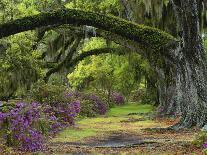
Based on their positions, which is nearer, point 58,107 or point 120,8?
point 58,107

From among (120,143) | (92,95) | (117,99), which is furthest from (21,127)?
(117,99)

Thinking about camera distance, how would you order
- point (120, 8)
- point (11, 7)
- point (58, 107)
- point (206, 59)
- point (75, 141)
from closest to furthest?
point (75, 141), point (206, 59), point (58, 107), point (11, 7), point (120, 8)

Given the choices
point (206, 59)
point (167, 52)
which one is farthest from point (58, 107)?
point (206, 59)

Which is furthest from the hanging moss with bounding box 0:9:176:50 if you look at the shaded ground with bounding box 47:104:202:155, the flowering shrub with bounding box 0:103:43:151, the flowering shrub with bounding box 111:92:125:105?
the flowering shrub with bounding box 111:92:125:105

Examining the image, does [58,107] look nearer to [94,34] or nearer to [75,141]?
[94,34]

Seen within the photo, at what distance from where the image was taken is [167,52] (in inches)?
794

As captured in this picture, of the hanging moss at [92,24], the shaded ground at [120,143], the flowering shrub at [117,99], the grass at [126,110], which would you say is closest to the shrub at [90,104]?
the grass at [126,110]

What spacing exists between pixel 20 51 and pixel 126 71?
60.0 ft

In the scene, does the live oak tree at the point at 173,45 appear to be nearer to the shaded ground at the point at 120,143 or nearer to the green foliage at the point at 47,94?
the shaded ground at the point at 120,143

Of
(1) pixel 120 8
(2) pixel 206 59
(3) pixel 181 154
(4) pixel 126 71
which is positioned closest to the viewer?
(3) pixel 181 154

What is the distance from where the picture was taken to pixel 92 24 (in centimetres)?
2002

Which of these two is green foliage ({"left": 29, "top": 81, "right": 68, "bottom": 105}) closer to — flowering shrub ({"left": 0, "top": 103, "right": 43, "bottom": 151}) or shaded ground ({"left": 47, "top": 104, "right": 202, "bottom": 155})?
shaded ground ({"left": 47, "top": 104, "right": 202, "bottom": 155})

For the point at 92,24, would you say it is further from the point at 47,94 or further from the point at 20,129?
the point at 20,129

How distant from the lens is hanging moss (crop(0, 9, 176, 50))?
19.8m
